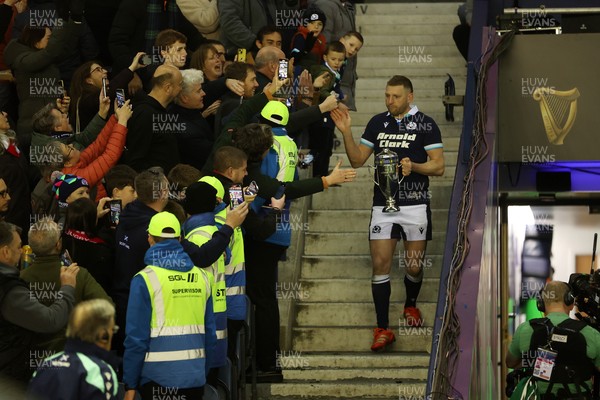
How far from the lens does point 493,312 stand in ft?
42.9

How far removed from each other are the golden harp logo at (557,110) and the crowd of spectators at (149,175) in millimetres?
2043

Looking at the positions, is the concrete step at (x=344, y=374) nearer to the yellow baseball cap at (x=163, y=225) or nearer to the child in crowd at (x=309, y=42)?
the yellow baseball cap at (x=163, y=225)

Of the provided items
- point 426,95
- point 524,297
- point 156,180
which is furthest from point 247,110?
point 524,297

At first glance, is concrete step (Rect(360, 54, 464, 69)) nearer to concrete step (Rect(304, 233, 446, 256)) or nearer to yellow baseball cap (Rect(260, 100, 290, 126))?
concrete step (Rect(304, 233, 446, 256))

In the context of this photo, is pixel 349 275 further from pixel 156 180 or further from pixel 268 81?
pixel 156 180

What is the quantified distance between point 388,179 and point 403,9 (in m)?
7.50

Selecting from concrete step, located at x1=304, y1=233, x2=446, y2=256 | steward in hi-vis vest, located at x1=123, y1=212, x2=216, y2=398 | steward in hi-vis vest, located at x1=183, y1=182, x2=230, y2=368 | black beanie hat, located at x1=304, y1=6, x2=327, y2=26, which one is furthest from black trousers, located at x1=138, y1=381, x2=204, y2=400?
black beanie hat, located at x1=304, y1=6, x2=327, y2=26

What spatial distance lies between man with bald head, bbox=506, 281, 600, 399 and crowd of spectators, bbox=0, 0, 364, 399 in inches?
85.9

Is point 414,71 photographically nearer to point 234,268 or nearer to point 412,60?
point 412,60

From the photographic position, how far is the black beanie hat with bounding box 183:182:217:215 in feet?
31.3

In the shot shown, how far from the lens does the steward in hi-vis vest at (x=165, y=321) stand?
8695mm

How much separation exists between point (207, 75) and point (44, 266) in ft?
13.6

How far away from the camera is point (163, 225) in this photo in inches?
349

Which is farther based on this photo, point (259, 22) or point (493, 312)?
point (259, 22)
